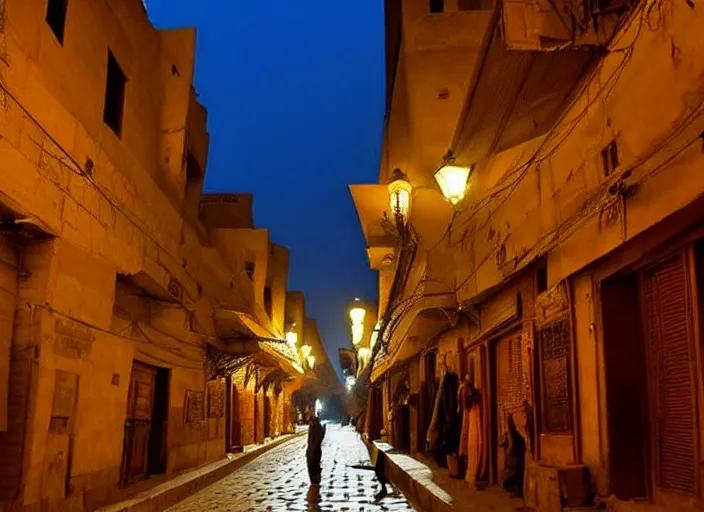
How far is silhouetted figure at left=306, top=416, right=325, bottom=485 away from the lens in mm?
14242

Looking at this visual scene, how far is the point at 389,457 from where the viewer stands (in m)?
17.2

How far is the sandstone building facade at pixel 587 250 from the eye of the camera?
506cm

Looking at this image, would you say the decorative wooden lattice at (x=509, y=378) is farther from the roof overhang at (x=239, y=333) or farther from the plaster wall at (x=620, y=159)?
the roof overhang at (x=239, y=333)

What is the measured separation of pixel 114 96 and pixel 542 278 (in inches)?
294

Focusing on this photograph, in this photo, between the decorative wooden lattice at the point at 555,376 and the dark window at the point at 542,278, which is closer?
the decorative wooden lattice at the point at 555,376

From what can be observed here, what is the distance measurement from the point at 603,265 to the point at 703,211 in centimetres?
175

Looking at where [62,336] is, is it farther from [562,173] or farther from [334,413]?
[334,413]

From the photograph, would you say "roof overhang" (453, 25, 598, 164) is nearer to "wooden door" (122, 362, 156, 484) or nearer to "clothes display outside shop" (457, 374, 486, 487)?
"clothes display outside shop" (457, 374, 486, 487)

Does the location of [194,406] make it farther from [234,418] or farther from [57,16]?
[57,16]

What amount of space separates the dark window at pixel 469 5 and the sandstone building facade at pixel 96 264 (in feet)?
20.6

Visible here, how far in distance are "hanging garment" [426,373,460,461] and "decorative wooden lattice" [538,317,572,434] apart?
15.7ft

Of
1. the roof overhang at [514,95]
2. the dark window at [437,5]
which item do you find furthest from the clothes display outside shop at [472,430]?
the dark window at [437,5]

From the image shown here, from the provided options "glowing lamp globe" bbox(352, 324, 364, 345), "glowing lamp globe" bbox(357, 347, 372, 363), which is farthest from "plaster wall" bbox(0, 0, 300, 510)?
"glowing lamp globe" bbox(357, 347, 372, 363)

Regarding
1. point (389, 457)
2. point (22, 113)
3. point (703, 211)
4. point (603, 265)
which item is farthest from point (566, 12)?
point (389, 457)
